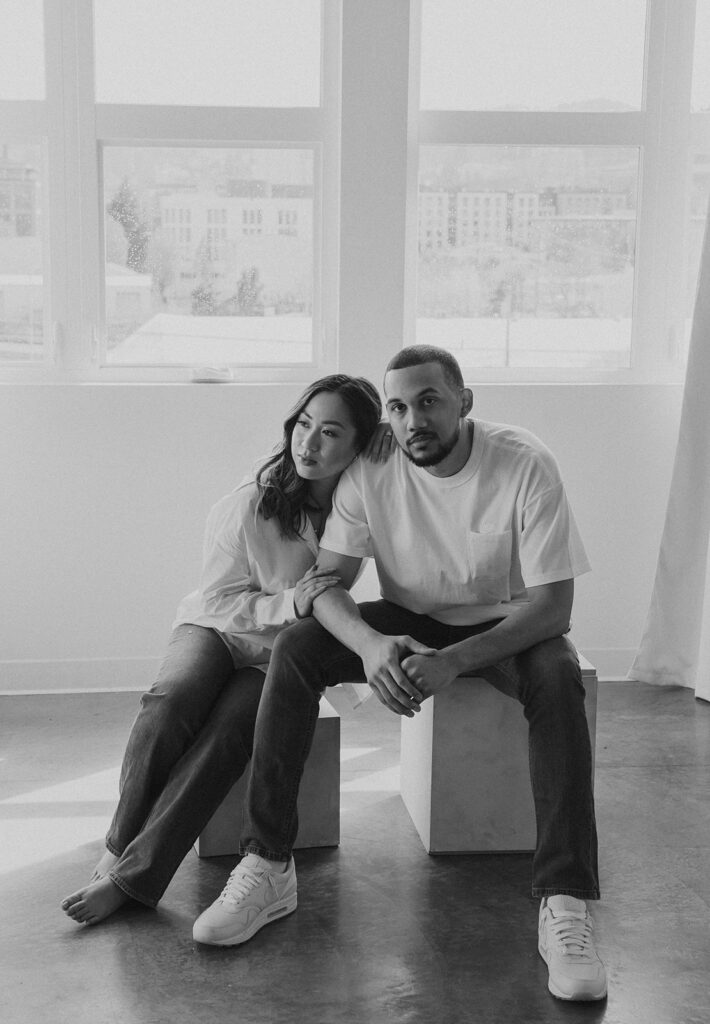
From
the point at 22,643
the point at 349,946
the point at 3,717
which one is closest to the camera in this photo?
the point at 349,946

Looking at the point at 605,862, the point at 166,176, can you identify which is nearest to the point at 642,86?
the point at 166,176

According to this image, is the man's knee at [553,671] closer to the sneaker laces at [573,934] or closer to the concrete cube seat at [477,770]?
the concrete cube seat at [477,770]

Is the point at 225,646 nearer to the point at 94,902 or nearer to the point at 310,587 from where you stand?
the point at 310,587

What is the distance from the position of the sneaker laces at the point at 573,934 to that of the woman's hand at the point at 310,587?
83 centimetres

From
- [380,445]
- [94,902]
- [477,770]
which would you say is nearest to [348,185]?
[380,445]

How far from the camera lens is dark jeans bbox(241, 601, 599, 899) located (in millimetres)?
2322

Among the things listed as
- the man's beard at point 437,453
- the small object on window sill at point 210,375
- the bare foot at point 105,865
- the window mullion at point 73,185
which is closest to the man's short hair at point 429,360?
the man's beard at point 437,453

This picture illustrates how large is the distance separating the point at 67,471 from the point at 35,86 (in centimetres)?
125

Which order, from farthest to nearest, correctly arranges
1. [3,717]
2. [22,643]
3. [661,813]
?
[22,643]
[3,717]
[661,813]

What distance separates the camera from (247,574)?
112 inches

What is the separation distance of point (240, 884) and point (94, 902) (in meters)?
0.30

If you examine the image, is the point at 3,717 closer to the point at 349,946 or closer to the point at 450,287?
the point at 349,946

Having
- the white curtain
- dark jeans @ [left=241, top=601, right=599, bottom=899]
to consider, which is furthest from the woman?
the white curtain

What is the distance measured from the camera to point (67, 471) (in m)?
3.91
